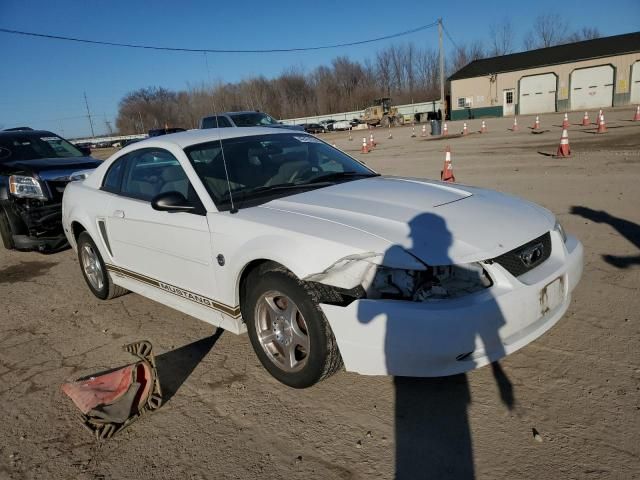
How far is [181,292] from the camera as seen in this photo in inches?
144

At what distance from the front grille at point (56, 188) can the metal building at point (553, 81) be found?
4739 centimetres

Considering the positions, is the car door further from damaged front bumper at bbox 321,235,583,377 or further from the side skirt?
damaged front bumper at bbox 321,235,583,377

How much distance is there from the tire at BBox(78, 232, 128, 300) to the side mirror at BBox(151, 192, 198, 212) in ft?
5.96

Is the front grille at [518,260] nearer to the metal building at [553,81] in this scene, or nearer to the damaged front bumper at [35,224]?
the damaged front bumper at [35,224]

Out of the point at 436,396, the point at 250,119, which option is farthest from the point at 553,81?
the point at 436,396

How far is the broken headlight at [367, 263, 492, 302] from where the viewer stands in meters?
2.50

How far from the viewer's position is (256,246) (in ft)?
9.57

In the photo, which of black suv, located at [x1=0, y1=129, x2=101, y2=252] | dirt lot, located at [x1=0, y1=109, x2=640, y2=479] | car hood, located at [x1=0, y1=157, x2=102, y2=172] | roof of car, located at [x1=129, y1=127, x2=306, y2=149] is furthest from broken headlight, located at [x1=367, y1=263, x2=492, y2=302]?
car hood, located at [x1=0, y1=157, x2=102, y2=172]

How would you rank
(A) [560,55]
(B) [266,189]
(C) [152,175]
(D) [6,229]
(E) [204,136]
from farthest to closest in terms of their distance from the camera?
(A) [560,55] → (D) [6,229] → (C) [152,175] → (E) [204,136] → (B) [266,189]

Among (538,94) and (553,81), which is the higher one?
(553,81)

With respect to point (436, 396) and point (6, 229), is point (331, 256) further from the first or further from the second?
point (6, 229)

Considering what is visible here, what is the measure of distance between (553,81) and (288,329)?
50.0m

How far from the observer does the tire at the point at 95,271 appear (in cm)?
479

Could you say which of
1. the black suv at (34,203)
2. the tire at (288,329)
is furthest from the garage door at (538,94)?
the tire at (288,329)
